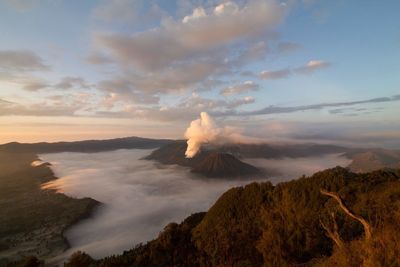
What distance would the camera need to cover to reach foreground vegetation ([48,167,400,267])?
42.7 ft

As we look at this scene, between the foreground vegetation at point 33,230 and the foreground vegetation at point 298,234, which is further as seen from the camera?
the foreground vegetation at point 33,230

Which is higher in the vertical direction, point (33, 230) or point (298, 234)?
point (298, 234)

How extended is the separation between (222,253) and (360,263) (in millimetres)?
28920

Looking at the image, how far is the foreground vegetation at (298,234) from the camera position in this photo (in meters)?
13.0

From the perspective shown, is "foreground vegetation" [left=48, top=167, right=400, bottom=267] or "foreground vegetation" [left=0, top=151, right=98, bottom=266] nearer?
"foreground vegetation" [left=48, top=167, right=400, bottom=267]

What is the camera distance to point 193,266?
6250 cm

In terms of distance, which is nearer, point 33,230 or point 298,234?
point 298,234

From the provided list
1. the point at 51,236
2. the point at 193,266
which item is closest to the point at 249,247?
the point at 193,266

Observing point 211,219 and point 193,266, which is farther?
point 211,219

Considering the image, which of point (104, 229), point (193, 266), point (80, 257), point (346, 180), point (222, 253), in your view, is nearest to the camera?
point (222, 253)

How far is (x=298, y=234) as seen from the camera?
1335 inches

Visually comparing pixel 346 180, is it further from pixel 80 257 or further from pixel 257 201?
pixel 80 257

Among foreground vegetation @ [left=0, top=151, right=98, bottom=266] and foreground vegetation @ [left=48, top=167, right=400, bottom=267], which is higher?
foreground vegetation @ [left=48, top=167, right=400, bottom=267]

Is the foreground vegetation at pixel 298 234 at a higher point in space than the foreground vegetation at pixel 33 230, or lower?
higher
